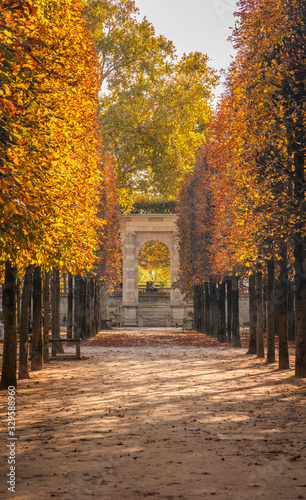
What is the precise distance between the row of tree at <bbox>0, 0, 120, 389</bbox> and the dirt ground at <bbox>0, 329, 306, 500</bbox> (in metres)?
2.57

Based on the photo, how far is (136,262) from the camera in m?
65.8

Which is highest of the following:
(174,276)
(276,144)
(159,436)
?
(276,144)

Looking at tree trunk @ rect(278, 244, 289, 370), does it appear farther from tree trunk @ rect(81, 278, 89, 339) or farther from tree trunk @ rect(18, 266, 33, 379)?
tree trunk @ rect(81, 278, 89, 339)

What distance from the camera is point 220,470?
7.23 m

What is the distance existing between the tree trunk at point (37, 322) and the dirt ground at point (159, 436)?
104cm

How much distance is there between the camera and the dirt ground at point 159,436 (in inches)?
259

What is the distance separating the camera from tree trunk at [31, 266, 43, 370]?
19.0 m

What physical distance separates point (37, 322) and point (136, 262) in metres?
46.8

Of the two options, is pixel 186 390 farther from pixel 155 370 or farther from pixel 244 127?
pixel 244 127

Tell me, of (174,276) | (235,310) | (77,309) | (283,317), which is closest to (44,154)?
(283,317)

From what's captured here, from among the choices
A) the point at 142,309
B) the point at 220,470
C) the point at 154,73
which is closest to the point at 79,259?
the point at 220,470

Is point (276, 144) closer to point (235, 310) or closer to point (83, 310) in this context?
point (235, 310)

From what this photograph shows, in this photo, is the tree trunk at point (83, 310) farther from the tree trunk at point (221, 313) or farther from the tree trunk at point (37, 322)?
the tree trunk at point (37, 322)

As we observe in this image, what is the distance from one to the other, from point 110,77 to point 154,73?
110 inches
